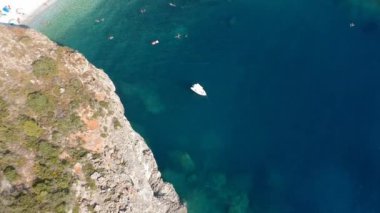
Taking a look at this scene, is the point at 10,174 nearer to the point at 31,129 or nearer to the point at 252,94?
the point at 31,129

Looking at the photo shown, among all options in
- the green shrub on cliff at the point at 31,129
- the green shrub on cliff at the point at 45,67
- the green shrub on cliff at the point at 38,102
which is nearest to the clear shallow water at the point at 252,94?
the green shrub on cliff at the point at 45,67

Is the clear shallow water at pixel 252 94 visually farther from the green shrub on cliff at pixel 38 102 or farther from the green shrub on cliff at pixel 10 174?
the green shrub on cliff at pixel 10 174

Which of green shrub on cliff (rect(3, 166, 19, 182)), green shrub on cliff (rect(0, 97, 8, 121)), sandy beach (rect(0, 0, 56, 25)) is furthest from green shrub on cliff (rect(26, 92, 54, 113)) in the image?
sandy beach (rect(0, 0, 56, 25))

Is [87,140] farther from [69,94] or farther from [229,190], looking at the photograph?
[229,190]

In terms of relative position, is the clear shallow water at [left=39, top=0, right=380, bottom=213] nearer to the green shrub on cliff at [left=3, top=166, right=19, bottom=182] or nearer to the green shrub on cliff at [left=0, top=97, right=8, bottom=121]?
the green shrub on cliff at [left=0, top=97, right=8, bottom=121]

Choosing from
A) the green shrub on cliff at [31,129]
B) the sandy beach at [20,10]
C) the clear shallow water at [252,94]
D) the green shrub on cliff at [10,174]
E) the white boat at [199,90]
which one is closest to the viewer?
the green shrub on cliff at [10,174]
